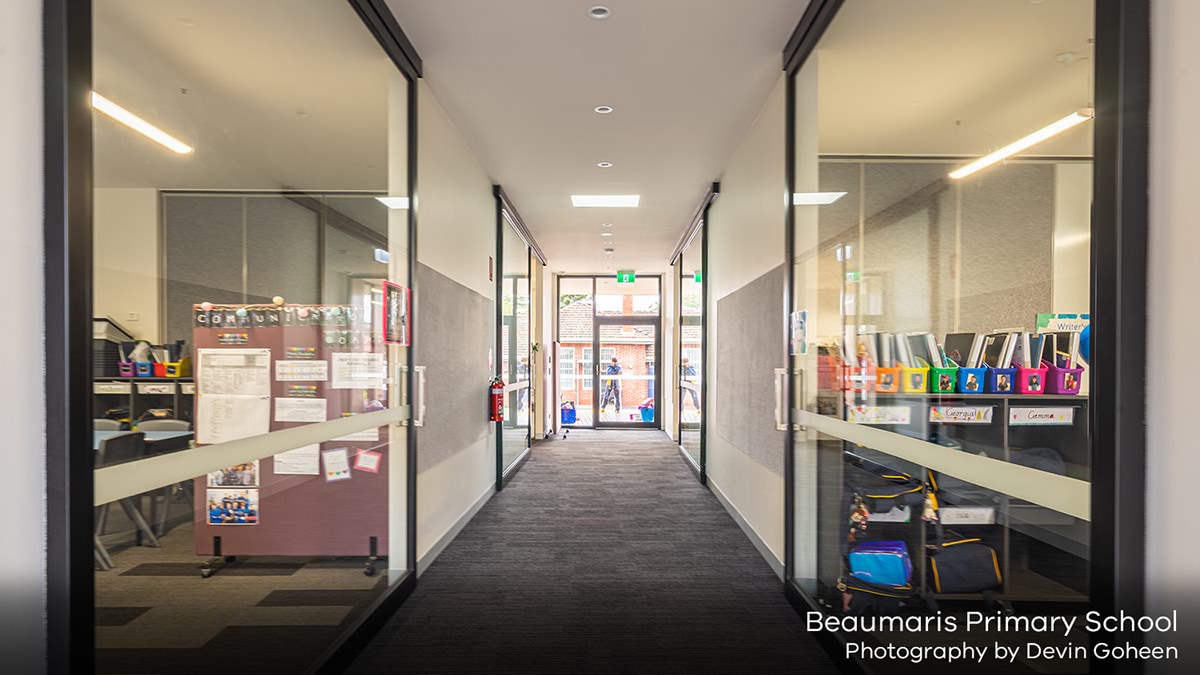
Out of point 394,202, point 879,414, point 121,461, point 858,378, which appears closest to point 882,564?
point 879,414

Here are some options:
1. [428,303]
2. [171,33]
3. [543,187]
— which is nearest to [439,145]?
[428,303]

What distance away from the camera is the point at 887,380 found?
2.32 metres

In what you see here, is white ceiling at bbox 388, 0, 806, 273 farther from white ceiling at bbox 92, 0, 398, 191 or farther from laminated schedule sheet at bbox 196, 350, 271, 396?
laminated schedule sheet at bbox 196, 350, 271, 396

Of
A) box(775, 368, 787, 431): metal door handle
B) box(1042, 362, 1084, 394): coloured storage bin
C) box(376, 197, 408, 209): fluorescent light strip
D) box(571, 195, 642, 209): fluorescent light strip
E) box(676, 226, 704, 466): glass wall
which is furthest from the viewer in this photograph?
box(676, 226, 704, 466): glass wall

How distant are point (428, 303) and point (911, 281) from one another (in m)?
2.60

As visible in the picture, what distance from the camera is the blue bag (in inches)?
93.8

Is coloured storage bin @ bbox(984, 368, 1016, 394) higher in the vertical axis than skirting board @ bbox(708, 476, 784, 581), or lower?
higher

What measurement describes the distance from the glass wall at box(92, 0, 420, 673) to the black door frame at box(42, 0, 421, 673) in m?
0.05

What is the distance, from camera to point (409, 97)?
3404 millimetres

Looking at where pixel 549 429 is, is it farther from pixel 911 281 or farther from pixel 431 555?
pixel 911 281

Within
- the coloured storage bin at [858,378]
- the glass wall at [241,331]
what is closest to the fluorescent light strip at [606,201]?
the glass wall at [241,331]

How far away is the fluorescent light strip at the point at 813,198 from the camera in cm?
276

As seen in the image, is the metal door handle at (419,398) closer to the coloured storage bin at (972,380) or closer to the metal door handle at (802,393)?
the metal door handle at (802,393)

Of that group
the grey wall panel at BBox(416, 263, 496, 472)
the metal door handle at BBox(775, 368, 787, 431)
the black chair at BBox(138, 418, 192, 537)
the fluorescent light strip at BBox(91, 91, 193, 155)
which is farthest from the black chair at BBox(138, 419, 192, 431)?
the metal door handle at BBox(775, 368, 787, 431)
